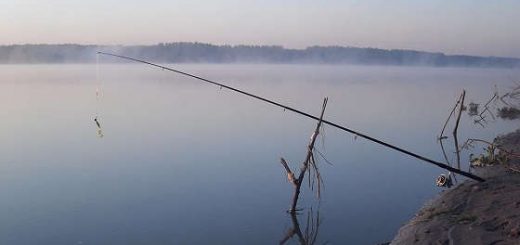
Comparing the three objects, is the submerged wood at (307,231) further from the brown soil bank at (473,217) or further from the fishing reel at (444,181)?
the fishing reel at (444,181)

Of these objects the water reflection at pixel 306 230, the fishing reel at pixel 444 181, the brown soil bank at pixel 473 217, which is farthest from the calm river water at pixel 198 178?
the brown soil bank at pixel 473 217

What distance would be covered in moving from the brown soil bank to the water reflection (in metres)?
1.42

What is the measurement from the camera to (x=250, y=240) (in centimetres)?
761

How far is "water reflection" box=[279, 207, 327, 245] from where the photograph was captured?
7.87 metres

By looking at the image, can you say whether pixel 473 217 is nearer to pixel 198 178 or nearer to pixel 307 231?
pixel 307 231

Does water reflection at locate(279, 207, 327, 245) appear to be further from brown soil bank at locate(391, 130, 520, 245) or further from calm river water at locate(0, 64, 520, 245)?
brown soil bank at locate(391, 130, 520, 245)

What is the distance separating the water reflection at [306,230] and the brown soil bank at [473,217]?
142 centimetres

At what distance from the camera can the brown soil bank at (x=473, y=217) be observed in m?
5.78

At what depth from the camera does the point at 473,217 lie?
645cm

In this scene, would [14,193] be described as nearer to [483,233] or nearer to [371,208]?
[371,208]

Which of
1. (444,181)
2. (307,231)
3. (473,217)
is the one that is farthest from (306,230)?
(444,181)

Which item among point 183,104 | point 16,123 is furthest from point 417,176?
point 183,104

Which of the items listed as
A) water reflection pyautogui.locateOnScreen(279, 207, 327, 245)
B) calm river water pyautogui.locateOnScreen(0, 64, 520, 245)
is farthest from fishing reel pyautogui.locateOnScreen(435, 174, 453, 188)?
water reflection pyautogui.locateOnScreen(279, 207, 327, 245)

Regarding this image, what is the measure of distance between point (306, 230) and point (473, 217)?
2568 mm
